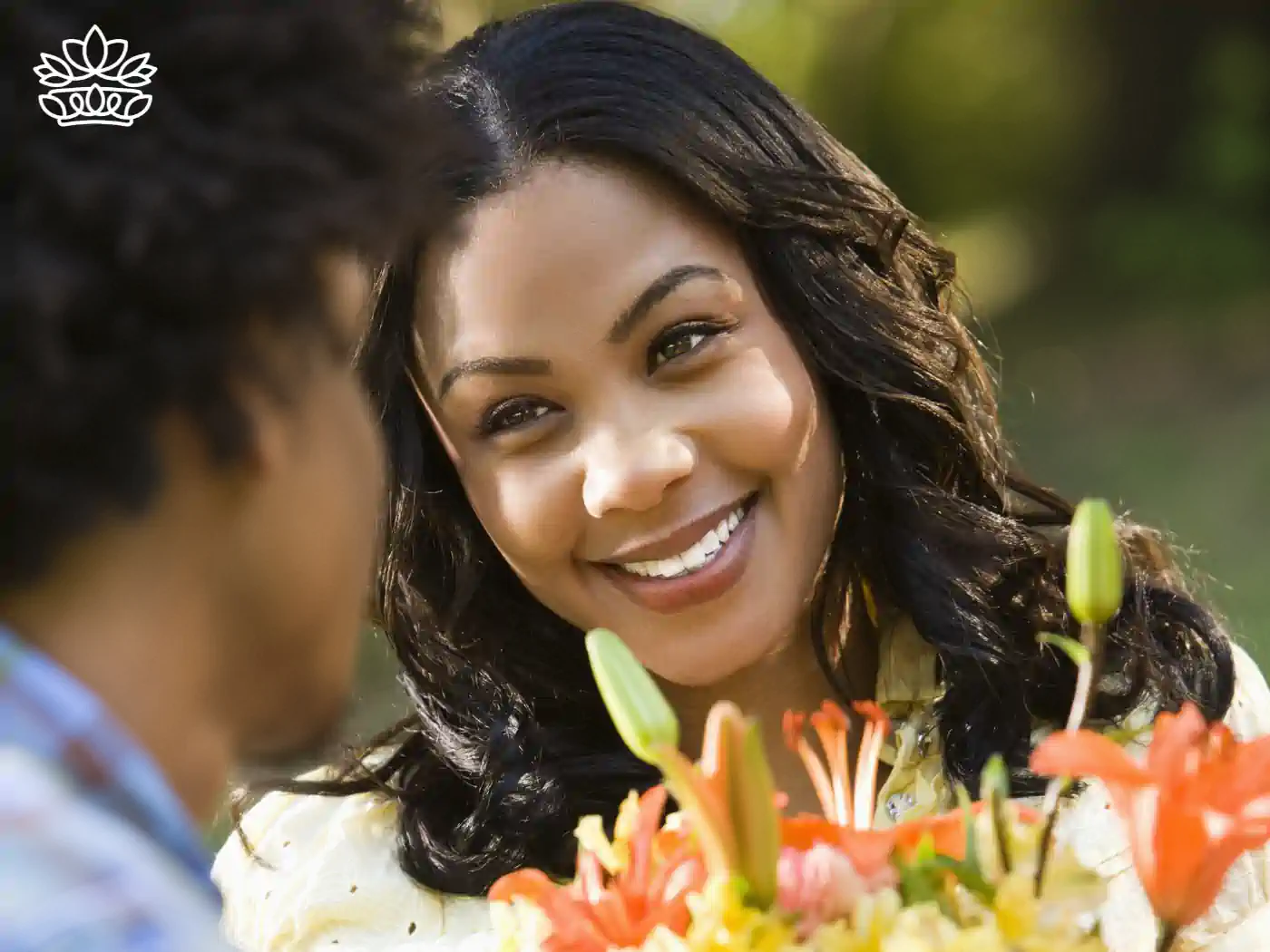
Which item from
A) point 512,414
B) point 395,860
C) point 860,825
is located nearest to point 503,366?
point 512,414

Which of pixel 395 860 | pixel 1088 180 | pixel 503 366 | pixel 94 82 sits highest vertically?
pixel 1088 180

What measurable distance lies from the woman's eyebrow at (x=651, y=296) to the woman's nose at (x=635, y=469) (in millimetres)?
88

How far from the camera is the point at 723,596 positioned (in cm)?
157

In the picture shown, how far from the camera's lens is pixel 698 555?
1.56 metres

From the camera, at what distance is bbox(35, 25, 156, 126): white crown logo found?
80cm

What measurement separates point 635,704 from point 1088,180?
25.5ft

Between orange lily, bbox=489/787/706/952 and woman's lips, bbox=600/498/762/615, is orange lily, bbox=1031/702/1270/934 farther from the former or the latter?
woman's lips, bbox=600/498/762/615

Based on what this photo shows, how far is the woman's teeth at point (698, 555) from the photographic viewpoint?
1559 millimetres

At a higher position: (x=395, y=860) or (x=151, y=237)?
(x=151, y=237)

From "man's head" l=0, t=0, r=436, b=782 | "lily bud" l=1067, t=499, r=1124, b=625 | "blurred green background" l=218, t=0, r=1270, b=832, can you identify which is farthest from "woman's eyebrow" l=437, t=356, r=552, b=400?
"blurred green background" l=218, t=0, r=1270, b=832

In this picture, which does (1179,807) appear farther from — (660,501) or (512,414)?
(512,414)

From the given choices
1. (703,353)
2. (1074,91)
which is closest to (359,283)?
(703,353)

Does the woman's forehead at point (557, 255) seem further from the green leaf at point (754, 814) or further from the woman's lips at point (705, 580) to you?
the green leaf at point (754, 814)

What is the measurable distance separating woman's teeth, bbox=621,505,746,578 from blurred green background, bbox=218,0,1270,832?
14.7 feet
